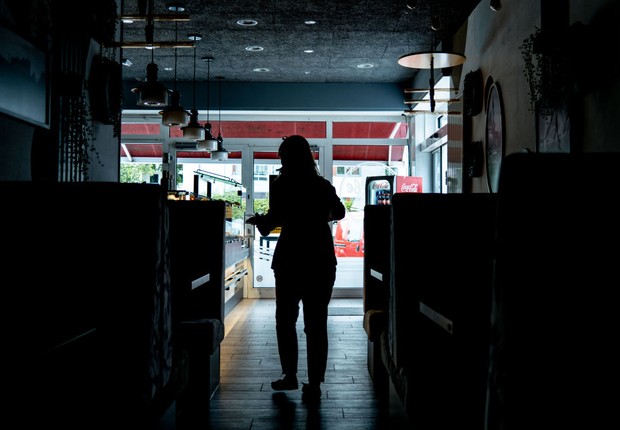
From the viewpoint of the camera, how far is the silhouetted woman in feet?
11.6

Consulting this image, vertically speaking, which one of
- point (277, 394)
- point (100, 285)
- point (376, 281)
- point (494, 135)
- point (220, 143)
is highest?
point (220, 143)

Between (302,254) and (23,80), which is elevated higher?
(23,80)

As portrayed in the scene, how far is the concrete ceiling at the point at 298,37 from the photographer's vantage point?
5820mm

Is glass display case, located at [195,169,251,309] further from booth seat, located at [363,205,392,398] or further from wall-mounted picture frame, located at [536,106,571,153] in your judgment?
wall-mounted picture frame, located at [536,106,571,153]

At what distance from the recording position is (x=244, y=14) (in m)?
6.03

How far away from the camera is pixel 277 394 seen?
3674 mm

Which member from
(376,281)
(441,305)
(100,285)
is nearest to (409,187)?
(376,281)

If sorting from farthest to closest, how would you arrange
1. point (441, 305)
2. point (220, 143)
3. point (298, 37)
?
point (220, 143) → point (298, 37) → point (441, 305)

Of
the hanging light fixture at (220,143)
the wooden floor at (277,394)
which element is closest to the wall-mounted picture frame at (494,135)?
the wooden floor at (277,394)

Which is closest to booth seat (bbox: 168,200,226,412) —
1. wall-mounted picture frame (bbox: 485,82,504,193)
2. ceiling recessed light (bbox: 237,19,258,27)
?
wall-mounted picture frame (bbox: 485,82,504,193)

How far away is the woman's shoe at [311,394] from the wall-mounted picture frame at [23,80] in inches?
88.3

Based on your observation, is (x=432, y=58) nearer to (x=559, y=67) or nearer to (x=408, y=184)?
(x=559, y=67)

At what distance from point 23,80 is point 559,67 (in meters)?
3.04

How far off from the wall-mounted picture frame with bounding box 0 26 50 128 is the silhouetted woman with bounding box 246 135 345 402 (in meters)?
1.39
